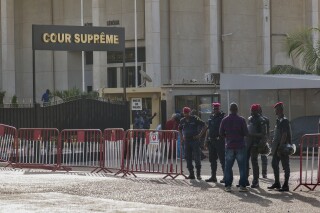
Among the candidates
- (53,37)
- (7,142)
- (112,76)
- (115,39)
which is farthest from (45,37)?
(112,76)

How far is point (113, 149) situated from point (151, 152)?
141 cm

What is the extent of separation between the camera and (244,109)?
3014 cm

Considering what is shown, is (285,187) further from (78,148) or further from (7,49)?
(7,49)

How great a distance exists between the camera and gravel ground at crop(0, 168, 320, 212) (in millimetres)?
12852

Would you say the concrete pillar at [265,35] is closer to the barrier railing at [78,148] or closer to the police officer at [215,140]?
the barrier railing at [78,148]

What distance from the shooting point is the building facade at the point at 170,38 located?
49.4 metres

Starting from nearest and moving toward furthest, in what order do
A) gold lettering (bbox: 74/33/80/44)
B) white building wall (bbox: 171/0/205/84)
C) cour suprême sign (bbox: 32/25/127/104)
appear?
cour suprême sign (bbox: 32/25/127/104)
gold lettering (bbox: 74/33/80/44)
white building wall (bbox: 171/0/205/84)

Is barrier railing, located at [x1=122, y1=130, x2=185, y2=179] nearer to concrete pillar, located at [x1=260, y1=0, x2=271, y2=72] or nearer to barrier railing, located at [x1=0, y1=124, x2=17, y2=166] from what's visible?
barrier railing, located at [x1=0, y1=124, x2=17, y2=166]

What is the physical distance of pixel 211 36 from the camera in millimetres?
Answer: 49438

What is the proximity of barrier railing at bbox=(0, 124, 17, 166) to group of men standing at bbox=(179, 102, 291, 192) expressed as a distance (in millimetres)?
6159

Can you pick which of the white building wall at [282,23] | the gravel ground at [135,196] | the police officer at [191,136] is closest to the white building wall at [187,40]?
the white building wall at [282,23]

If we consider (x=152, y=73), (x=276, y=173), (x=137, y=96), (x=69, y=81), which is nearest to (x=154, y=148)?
(x=276, y=173)

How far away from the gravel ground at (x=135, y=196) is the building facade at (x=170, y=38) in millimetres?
28762

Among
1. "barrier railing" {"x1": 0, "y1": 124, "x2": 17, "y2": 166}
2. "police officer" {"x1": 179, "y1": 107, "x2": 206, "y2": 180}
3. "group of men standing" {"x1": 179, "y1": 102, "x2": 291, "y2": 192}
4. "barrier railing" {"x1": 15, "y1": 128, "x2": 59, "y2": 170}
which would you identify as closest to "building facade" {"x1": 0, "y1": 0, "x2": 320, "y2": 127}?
"barrier railing" {"x1": 0, "y1": 124, "x2": 17, "y2": 166}
